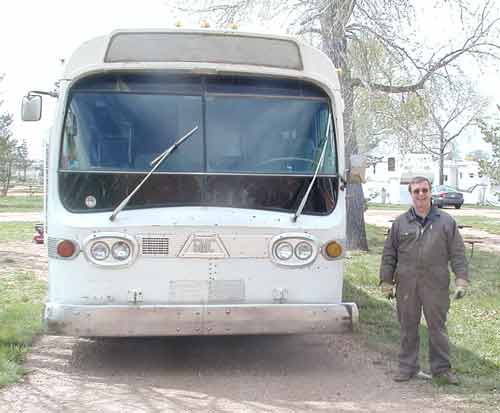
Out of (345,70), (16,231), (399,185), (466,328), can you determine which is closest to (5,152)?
(16,231)

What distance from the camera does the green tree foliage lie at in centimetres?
1474

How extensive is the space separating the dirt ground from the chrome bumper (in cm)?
47

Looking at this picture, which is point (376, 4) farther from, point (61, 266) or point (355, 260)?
point (61, 266)

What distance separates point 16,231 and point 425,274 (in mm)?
17157

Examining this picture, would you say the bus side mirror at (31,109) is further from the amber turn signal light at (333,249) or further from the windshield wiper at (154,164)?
the amber turn signal light at (333,249)

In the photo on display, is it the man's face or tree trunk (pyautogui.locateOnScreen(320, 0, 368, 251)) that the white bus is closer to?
the man's face

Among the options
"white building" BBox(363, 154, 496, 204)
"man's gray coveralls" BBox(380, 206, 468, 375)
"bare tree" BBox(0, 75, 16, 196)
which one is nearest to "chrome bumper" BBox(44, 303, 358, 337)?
"man's gray coveralls" BBox(380, 206, 468, 375)

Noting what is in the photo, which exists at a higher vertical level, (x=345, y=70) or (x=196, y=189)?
(x=345, y=70)

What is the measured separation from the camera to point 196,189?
6480 mm

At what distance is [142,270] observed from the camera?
627cm

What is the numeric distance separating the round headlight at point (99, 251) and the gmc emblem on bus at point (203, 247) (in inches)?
23.8

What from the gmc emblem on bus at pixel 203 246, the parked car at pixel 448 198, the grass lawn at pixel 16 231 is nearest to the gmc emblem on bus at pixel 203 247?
the gmc emblem on bus at pixel 203 246

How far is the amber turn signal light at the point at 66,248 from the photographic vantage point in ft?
20.4

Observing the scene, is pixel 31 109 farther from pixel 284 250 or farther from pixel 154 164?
pixel 284 250
